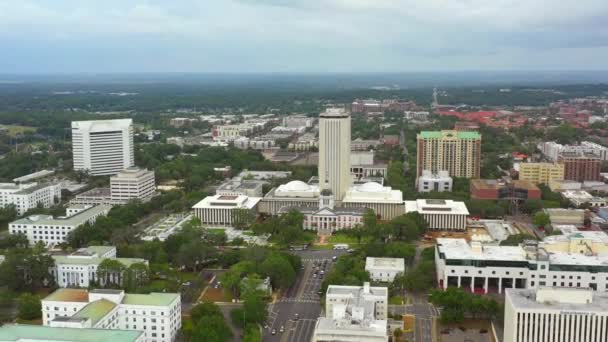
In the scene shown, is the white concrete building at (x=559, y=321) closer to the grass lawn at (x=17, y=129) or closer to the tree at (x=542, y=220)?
the tree at (x=542, y=220)

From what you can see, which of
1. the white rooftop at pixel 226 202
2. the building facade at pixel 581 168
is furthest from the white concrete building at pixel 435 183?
the white rooftop at pixel 226 202

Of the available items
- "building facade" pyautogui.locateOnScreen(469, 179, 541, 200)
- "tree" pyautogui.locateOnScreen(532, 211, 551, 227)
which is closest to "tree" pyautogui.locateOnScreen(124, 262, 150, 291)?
"tree" pyautogui.locateOnScreen(532, 211, 551, 227)

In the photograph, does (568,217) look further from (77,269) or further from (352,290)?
(77,269)

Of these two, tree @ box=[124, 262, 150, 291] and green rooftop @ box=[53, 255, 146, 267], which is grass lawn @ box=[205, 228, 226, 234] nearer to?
green rooftop @ box=[53, 255, 146, 267]

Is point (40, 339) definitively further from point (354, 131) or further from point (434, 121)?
point (434, 121)

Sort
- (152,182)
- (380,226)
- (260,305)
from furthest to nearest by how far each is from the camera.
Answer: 1. (152,182)
2. (380,226)
3. (260,305)

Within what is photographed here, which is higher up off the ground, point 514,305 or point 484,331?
point 514,305

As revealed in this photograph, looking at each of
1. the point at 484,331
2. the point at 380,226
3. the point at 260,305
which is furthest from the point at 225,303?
the point at 380,226
